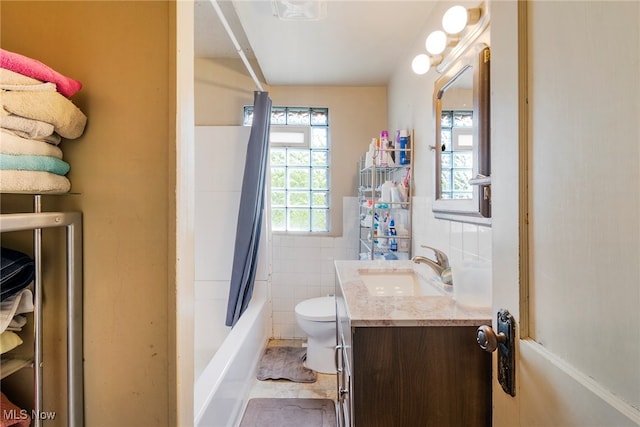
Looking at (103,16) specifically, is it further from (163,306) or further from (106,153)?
(163,306)

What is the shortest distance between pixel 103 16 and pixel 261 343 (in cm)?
227

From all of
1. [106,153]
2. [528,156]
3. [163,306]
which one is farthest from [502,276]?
[106,153]

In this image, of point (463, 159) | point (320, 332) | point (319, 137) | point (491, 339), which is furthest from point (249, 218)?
point (491, 339)

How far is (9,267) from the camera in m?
0.60

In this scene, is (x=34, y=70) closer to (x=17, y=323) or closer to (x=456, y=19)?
(x=17, y=323)

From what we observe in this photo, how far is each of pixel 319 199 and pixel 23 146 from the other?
233cm

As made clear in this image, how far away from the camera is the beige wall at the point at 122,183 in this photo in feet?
2.32

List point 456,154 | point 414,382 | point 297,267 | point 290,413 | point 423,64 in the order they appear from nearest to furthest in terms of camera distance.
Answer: point 414,382 < point 456,154 < point 423,64 < point 290,413 < point 297,267

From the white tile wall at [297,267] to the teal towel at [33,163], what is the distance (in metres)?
2.11

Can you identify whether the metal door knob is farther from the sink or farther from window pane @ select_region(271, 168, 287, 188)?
window pane @ select_region(271, 168, 287, 188)

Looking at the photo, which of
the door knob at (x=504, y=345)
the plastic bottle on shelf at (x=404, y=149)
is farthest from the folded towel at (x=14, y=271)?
the plastic bottle on shelf at (x=404, y=149)

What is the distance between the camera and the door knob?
595mm

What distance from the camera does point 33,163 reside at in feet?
1.95

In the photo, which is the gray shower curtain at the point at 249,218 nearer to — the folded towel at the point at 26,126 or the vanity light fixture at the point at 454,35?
the vanity light fixture at the point at 454,35
